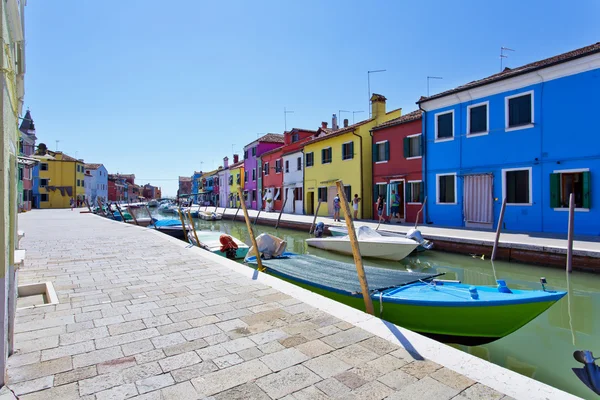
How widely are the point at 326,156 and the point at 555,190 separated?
48.5 feet

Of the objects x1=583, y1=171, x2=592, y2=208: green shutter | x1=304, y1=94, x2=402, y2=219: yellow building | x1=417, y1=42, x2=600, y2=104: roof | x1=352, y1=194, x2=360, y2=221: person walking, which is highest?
x1=417, y1=42, x2=600, y2=104: roof

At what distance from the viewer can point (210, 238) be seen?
13273 mm

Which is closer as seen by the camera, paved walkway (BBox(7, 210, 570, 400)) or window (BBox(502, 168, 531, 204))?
paved walkway (BBox(7, 210, 570, 400))

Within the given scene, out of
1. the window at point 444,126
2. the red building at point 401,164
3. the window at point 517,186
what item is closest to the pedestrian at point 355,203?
the red building at point 401,164

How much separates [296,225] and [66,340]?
17.7 metres

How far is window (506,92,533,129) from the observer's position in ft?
44.2

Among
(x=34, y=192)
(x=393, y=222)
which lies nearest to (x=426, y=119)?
(x=393, y=222)

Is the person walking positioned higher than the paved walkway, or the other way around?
the person walking

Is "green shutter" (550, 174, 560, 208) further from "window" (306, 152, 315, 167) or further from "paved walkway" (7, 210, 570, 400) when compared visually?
"window" (306, 152, 315, 167)

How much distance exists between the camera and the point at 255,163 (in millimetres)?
37781

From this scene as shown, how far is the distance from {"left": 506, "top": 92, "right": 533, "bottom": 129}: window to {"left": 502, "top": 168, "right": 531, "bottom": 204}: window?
178 centimetres

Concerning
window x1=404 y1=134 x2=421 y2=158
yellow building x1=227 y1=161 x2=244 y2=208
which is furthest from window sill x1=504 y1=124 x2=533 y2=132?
yellow building x1=227 y1=161 x2=244 y2=208

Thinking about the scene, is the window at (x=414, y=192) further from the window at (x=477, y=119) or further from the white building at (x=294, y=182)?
the white building at (x=294, y=182)

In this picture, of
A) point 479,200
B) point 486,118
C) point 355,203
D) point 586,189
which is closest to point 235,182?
point 355,203
